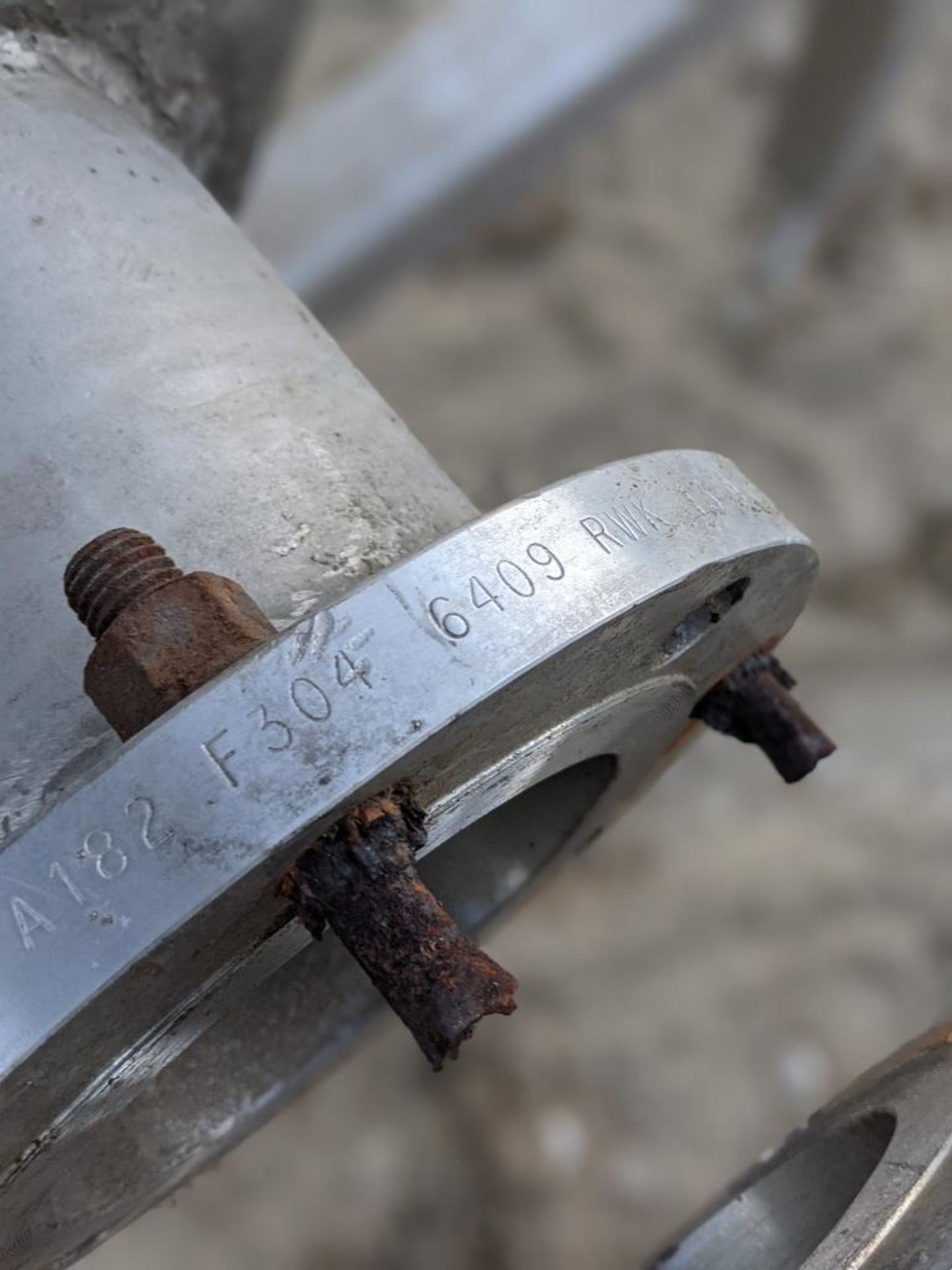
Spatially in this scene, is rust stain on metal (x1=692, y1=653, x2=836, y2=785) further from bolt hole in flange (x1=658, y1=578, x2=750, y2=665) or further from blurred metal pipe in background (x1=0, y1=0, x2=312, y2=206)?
blurred metal pipe in background (x1=0, y1=0, x2=312, y2=206)

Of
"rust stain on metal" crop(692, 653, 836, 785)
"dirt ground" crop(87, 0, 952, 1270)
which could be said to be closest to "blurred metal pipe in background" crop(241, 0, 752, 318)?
"dirt ground" crop(87, 0, 952, 1270)

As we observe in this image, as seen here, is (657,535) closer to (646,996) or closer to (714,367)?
(646,996)

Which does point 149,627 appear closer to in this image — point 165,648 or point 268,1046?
point 165,648

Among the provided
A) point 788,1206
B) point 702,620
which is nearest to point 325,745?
point 702,620

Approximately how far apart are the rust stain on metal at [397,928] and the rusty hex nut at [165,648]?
2.7 inches

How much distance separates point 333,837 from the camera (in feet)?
1.46

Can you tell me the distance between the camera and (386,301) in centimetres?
204

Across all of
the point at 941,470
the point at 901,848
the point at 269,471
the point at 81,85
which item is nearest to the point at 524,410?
the point at 941,470

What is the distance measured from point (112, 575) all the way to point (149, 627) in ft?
0.09

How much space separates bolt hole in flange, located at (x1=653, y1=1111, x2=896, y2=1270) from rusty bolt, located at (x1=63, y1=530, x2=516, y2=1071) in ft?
0.66

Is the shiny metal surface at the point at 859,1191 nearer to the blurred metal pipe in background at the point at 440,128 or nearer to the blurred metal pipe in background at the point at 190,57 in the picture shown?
the blurred metal pipe in background at the point at 190,57

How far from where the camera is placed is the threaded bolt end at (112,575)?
48 cm

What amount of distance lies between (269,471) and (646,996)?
1.07 metres

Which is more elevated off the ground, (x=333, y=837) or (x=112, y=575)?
(x=112, y=575)
